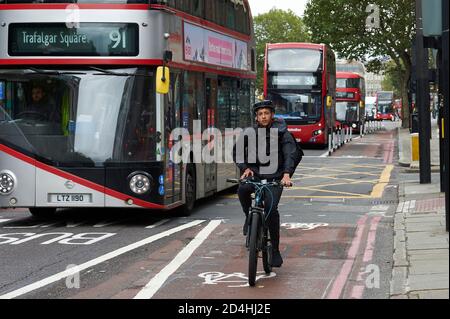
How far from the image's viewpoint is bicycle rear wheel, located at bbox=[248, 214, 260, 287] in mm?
8500

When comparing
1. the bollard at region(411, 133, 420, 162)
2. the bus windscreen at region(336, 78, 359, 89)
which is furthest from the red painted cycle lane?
the bus windscreen at region(336, 78, 359, 89)

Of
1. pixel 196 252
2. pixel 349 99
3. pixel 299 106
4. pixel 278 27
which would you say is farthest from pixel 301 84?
pixel 278 27

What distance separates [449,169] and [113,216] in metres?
8.33

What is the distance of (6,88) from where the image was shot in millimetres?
13203

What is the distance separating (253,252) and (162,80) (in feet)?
15.6

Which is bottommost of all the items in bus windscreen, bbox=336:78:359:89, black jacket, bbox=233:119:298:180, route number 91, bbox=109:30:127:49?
black jacket, bbox=233:119:298:180

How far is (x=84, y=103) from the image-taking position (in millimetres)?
12867

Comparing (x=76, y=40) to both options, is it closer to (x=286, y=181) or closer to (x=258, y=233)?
(x=286, y=181)

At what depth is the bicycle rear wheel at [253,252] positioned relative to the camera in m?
8.50

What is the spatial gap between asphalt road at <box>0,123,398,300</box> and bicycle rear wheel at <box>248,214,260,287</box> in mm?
138

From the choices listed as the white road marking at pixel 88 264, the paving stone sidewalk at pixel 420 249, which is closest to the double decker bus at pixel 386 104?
the paving stone sidewalk at pixel 420 249

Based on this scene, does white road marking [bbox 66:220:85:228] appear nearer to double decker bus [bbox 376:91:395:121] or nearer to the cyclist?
the cyclist

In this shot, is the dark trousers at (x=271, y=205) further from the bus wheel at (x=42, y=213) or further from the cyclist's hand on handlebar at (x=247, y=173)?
the bus wheel at (x=42, y=213)

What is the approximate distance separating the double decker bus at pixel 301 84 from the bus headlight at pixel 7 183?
23.1m
